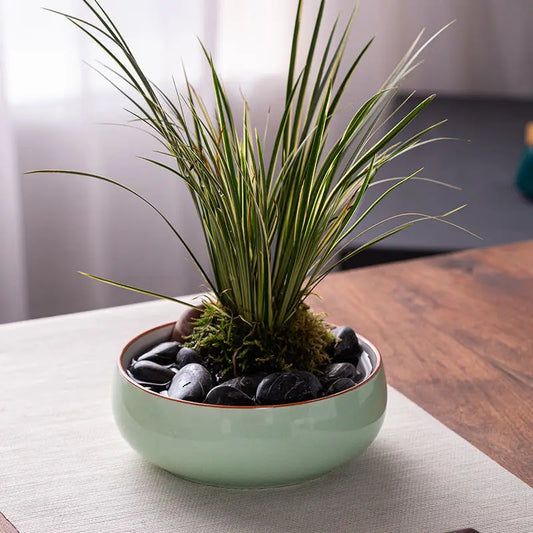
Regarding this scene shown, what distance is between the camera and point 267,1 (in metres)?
2.48

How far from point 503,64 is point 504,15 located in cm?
17

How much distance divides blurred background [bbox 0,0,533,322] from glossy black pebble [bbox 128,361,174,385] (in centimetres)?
125

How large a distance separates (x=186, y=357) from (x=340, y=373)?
133 millimetres

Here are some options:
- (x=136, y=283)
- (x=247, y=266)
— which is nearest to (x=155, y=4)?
(x=136, y=283)

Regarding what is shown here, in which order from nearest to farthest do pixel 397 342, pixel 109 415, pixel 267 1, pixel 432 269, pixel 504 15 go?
pixel 109 415, pixel 397 342, pixel 432 269, pixel 267 1, pixel 504 15

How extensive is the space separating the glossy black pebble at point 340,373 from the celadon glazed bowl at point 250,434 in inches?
1.0

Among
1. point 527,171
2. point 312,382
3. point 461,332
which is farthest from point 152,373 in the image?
point 527,171

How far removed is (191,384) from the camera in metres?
0.68

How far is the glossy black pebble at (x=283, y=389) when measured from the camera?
2.19ft

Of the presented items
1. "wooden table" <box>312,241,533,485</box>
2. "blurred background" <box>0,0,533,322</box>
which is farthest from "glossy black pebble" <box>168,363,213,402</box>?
"blurred background" <box>0,0,533,322</box>

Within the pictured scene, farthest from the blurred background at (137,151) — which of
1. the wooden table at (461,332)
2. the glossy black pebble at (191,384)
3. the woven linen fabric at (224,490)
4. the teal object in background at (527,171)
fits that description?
the glossy black pebble at (191,384)

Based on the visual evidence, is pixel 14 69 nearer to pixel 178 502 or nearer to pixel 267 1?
pixel 267 1

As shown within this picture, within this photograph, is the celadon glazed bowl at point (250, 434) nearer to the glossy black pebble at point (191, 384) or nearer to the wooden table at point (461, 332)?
the glossy black pebble at point (191, 384)

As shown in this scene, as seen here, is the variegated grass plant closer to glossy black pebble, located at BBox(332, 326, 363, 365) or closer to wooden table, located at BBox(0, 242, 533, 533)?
glossy black pebble, located at BBox(332, 326, 363, 365)
